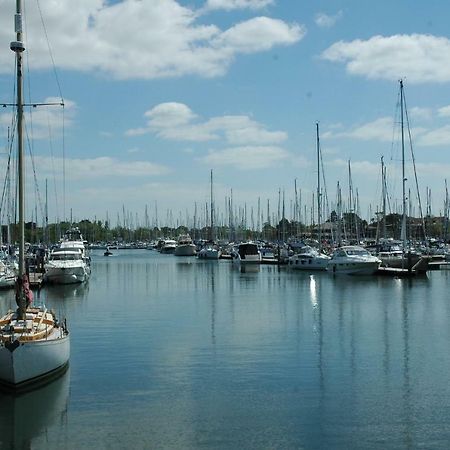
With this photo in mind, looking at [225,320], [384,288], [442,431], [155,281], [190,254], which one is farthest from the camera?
[190,254]

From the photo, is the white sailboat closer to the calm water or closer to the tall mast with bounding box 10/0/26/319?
the calm water

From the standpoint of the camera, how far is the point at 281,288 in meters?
62.3

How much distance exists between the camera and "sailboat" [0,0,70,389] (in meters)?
20.6

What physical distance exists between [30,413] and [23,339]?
2498mm

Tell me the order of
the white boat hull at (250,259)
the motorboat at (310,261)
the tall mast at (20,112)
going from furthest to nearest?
the white boat hull at (250,259), the motorboat at (310,261), the tall mast at (20,112)

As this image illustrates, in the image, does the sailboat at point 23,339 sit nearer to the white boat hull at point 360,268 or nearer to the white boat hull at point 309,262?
the white boat hull at point 360,268

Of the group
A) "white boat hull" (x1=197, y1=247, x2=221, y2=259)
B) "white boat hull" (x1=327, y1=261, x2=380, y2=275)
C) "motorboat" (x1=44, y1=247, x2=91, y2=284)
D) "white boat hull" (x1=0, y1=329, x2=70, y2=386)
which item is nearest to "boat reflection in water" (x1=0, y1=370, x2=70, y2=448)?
"white boat hull" (x1=0, y1=329, x2=70, y2=386)

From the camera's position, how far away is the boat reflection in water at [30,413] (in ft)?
58.1

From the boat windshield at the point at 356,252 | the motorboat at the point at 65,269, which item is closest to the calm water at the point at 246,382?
the motorboat at the point at 65,269

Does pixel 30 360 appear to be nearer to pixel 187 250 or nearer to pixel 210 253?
pixel 210 253

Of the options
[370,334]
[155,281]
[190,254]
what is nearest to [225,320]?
[370,334]

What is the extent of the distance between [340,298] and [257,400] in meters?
32.3

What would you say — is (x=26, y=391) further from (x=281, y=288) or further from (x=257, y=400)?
(x=281, y=288)

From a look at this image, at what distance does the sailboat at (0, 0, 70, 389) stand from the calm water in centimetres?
61
